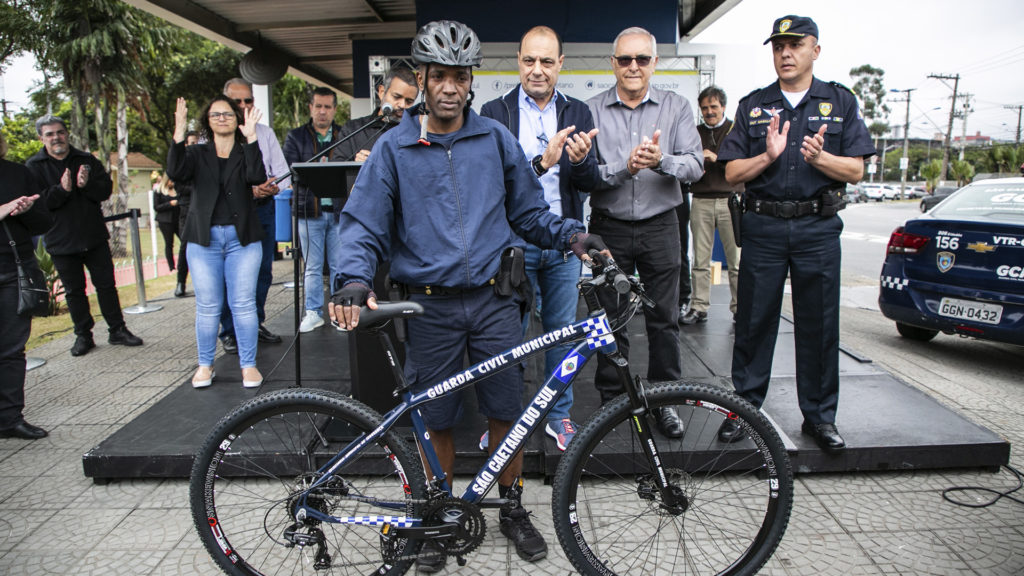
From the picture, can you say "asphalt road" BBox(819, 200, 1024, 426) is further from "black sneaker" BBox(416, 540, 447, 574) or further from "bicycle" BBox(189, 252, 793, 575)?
"black sneaker" BBox(416, 540, 447, 574)

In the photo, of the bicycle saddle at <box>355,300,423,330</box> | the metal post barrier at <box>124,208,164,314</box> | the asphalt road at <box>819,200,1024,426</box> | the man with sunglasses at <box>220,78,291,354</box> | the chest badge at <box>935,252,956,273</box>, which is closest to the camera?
the bicycle saddle at <box>355,300,423,330</box>

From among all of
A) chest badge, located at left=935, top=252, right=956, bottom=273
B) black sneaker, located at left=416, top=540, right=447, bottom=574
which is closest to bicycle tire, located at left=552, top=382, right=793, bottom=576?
black sneaker, located at left=416, top=540, right=447, bottom=574

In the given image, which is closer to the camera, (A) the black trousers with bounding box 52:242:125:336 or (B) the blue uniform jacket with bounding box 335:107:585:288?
(B) the blue uniform jacket with bounding box 335:107:585:288

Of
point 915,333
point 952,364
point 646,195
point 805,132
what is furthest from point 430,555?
point 915,333

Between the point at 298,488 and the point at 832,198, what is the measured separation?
111 inches

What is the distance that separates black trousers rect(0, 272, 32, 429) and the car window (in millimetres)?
6805

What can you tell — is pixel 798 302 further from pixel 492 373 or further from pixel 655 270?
pixel 492 373

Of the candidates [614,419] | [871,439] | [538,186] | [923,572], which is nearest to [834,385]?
[871,439]

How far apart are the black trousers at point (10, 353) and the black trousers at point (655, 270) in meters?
3.58

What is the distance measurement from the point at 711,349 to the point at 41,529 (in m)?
4.47

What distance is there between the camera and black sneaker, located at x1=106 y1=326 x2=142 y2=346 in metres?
6.02

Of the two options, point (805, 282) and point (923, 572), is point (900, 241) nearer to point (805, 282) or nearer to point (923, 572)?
point (805, 282)

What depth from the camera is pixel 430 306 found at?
250 centimetres

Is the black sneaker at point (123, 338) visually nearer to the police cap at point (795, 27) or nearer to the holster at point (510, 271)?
the holster at point (510, 271)
